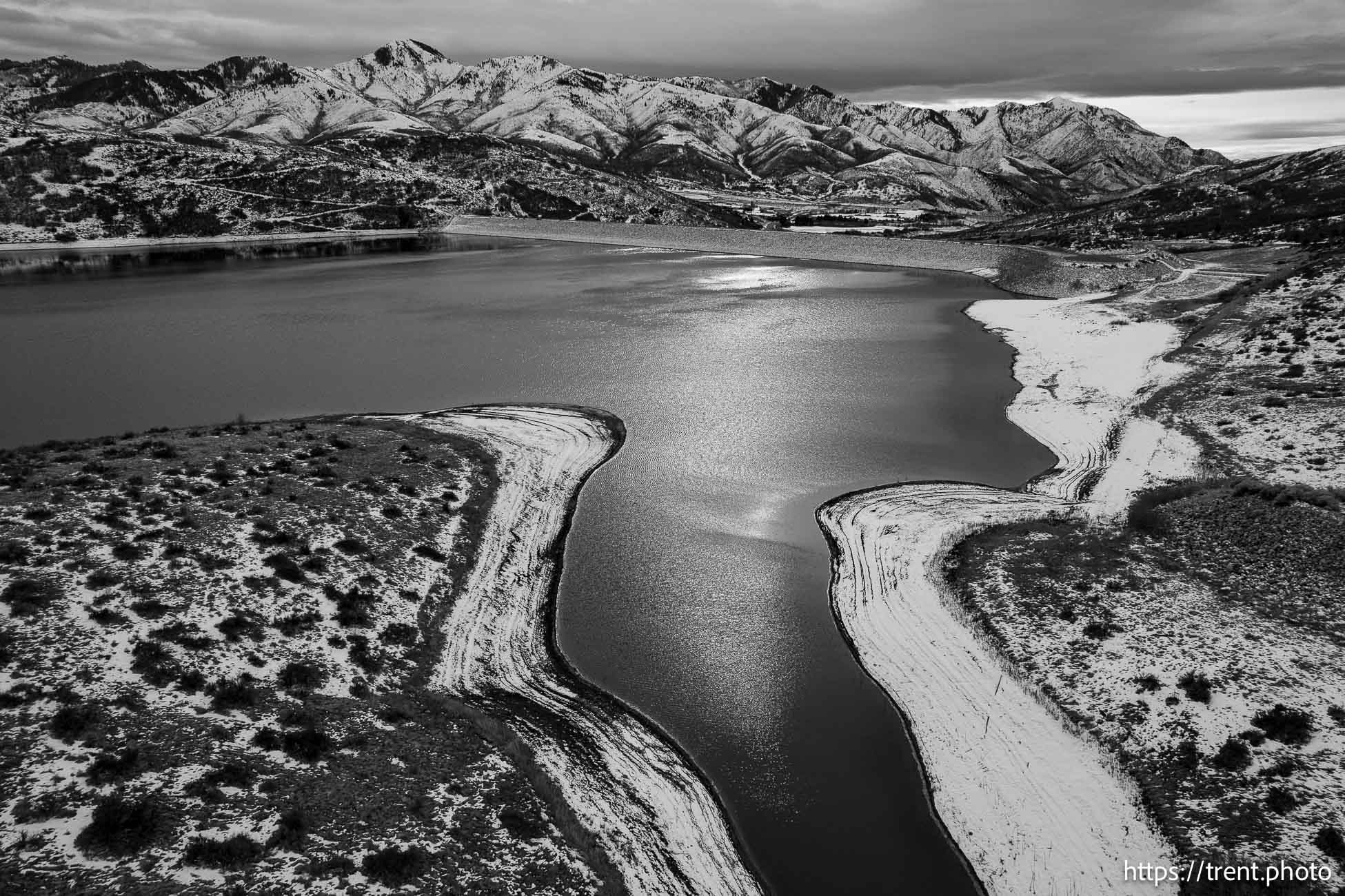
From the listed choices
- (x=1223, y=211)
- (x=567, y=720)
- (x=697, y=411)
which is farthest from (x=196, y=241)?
(x=1223, y=211)

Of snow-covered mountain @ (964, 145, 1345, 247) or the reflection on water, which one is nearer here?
the reflection on water

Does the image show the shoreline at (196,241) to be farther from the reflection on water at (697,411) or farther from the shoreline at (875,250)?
the reflection on water at (697,411)

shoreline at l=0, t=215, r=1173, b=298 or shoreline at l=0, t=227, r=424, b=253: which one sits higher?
shoreline at l=0, t=215, r=1173, b=298

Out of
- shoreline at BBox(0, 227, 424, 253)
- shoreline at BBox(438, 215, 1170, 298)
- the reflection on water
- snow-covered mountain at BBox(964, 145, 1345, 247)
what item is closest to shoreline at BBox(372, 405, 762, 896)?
the reflection on water

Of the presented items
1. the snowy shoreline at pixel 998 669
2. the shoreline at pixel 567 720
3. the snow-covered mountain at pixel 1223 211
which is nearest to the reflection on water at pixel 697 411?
the shoreline at pixel 567 720

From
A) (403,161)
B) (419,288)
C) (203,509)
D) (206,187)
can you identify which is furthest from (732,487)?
(403,161)

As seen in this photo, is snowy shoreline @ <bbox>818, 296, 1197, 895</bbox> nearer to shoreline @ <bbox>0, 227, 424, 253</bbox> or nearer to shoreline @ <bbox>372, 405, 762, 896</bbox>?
shoreline @ <bbox>372, 405, 762, 896</bbox>

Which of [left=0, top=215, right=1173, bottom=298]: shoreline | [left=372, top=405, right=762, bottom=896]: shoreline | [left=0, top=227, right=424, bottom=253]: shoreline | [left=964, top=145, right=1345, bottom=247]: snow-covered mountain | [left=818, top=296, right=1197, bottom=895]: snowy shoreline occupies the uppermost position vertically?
[left=964, top=145, right=1345, bottom=247]: snow-covered mountain
